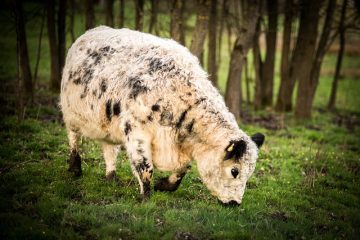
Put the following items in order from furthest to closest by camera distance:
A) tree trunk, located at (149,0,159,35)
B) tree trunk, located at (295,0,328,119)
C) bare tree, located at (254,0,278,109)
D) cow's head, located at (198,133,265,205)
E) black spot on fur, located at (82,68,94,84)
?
bare tree, located at (254,0,278,109) < tree trunk, located at (295,0,328,119) < tree trunk, located at (149,0,159,35) < black spot on fur, located at (82,68,94,84) < cow's head, located at (198,133,265,205)

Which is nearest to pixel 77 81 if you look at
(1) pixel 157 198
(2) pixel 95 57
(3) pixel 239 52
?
(2) pixel 95 57

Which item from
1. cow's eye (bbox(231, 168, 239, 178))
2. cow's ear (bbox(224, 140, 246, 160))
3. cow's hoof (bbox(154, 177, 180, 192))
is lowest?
cow's hoof (bbox(154, 177, 180, 192))

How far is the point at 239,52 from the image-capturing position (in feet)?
49.2

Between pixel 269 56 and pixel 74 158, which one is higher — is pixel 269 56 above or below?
above

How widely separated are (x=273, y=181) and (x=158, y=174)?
268cm

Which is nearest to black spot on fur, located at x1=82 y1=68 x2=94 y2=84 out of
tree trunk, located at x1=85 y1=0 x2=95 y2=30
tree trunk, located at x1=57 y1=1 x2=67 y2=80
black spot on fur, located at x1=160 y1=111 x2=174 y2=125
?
black spot on fur, located at x1=160 y1=111 x2=174 y2=125

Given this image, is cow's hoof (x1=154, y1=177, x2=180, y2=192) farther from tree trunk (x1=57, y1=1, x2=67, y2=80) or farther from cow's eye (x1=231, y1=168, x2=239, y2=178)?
tree trunk (x1=57, y1=1, x2=67, y2=80)

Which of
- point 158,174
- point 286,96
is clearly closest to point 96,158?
point 158,174

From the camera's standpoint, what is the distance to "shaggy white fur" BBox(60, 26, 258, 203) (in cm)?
759

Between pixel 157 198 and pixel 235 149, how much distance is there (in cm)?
180

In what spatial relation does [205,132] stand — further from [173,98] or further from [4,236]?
[4,236]

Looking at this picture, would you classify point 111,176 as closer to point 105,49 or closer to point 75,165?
point 75,165

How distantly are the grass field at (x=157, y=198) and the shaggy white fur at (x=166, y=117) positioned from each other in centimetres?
65

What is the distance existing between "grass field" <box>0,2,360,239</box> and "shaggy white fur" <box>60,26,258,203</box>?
2.15 feet
